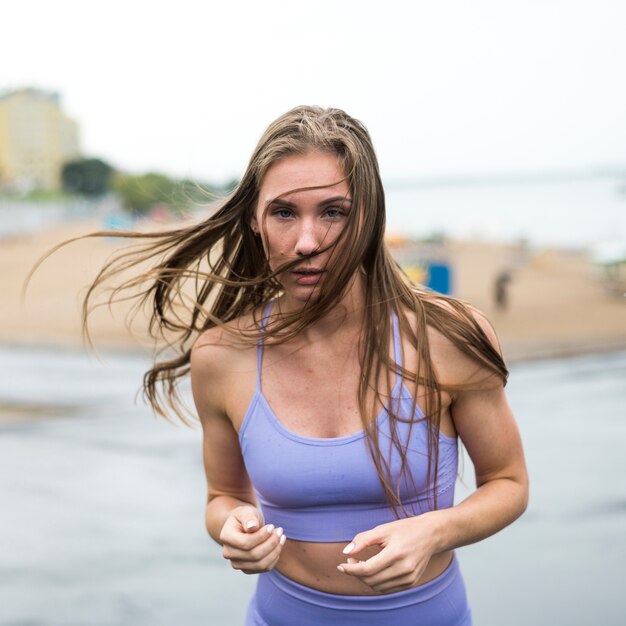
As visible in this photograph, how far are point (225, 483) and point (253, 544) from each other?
426 millimetres

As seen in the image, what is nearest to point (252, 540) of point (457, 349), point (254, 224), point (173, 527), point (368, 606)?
point (368, 606)

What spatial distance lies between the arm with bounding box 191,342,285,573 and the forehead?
40cm

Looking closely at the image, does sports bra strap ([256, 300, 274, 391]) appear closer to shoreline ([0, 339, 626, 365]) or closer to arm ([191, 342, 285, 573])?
arm ([191, 342, 285, 573])

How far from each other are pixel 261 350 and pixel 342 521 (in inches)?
15.0

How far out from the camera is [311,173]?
1714 millimetres

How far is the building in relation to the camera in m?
147

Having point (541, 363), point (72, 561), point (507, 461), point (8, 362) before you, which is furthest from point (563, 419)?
point (8, 362)

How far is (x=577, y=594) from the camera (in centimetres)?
388

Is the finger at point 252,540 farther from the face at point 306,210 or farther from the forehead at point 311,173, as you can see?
the forehead at point 311,173

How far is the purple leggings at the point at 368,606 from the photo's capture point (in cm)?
179

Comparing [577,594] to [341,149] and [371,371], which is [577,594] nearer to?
[371,371]

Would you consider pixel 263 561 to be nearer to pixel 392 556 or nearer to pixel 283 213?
pixel 392 556

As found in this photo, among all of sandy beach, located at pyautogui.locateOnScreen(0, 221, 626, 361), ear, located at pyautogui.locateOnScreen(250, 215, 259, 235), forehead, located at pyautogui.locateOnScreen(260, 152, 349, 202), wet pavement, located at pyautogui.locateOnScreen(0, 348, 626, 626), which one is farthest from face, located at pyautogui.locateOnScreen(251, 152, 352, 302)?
sandy beach, located at pyautogui.locateOnScreen(0, 221, 626, 361)

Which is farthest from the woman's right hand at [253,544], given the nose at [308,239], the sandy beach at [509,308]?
the sandy beach at [509,308]
